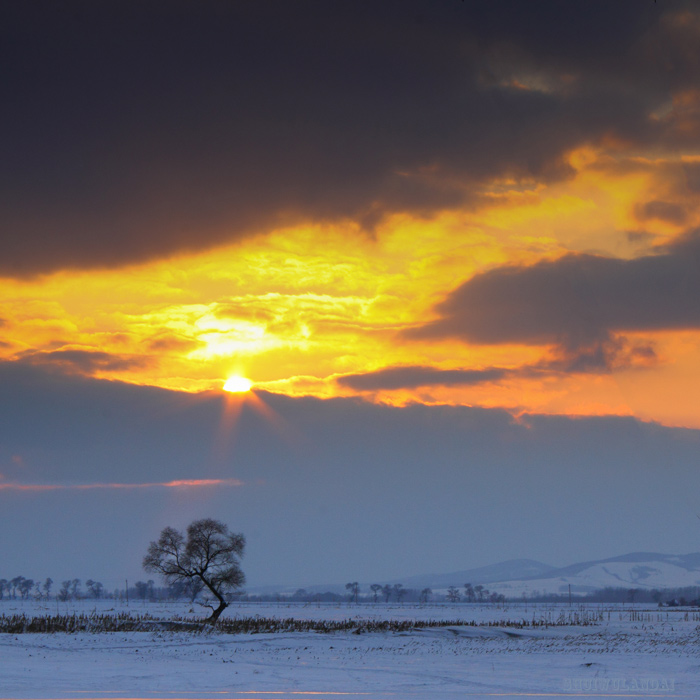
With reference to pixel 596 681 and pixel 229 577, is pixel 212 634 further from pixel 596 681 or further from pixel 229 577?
pixel 596 681

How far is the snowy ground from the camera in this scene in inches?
1274

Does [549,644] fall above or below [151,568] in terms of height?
below

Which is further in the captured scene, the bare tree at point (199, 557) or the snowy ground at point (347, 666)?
the bare tree at point (199, 557)

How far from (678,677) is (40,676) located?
30.4 m

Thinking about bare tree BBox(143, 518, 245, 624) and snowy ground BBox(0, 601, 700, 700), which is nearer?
snowy ground BBox(0, 601, 700, 700)

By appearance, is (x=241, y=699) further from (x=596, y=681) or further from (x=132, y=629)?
(x=132, y=629)

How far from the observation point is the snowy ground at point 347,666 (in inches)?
1274

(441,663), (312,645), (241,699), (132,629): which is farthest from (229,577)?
(241,699)

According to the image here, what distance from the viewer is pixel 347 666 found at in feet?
145

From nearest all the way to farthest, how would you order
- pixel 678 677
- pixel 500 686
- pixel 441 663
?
pixel 500 686 → pixel 678 677 → pixel 441 663

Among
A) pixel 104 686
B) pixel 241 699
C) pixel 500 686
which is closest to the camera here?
pixel 241 699

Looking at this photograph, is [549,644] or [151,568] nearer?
[549,644]

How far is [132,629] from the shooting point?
221 feet

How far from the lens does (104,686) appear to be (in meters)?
33.1
